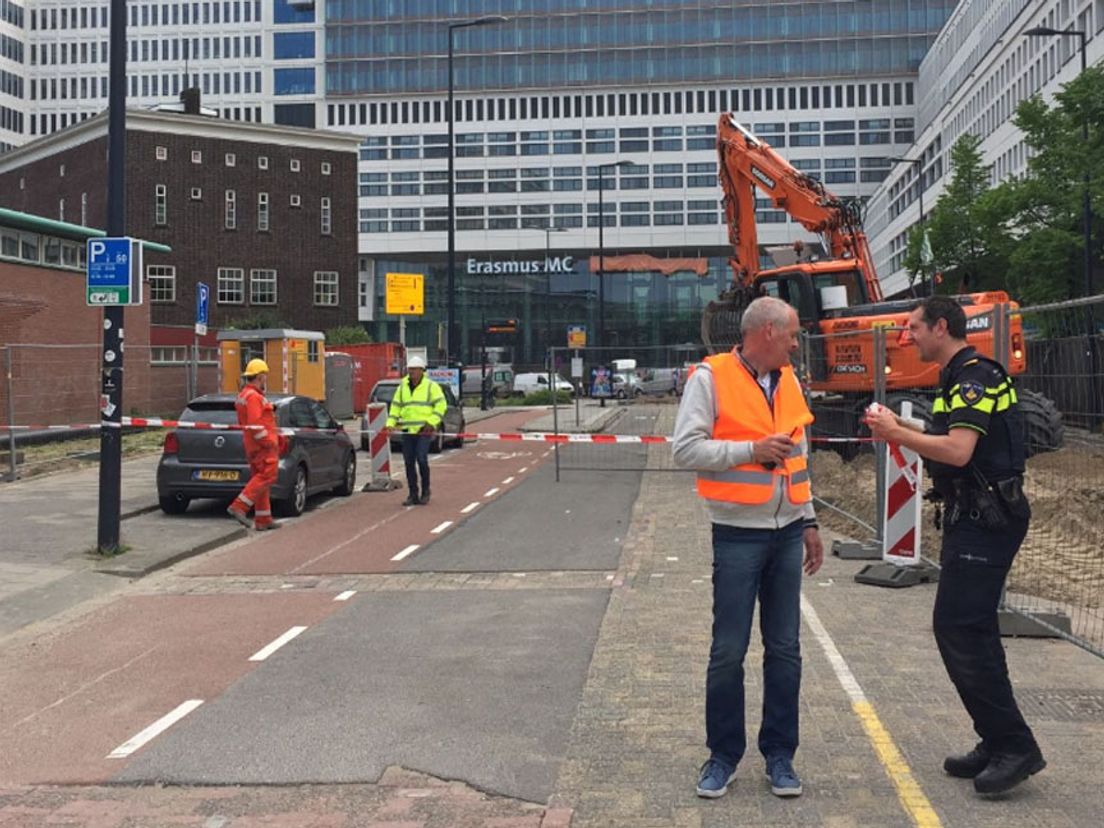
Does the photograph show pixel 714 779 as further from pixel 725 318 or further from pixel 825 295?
pixel 725 318

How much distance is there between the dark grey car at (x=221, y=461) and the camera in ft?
42.2

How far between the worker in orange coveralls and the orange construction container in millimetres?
21280

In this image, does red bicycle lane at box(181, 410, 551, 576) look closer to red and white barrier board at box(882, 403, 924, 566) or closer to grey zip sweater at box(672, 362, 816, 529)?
red and white barrier board at box(882, 403, 924, 566)

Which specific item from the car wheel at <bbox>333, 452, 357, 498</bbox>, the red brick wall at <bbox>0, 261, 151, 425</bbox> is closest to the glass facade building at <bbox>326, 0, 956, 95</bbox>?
the red brick wall at <bbox>0, 261, 151, 425</bbox>

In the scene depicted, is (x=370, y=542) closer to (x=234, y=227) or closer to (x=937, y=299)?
(x=937, y=299)

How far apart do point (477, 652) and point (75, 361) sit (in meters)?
16.5

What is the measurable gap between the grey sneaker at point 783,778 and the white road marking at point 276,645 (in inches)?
140

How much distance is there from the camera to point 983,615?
14.0ft

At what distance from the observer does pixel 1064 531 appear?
29.0 feet

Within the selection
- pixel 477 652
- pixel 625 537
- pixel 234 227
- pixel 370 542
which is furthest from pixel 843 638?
pixel 234 227

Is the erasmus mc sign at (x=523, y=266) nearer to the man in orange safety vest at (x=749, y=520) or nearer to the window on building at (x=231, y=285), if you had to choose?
the window on building at (x=231, y=285)

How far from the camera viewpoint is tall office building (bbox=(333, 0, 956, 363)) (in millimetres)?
77812

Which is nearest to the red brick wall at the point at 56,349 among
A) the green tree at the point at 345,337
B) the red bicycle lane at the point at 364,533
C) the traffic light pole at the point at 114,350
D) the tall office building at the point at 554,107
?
the red bicycle lane at the point at 364,533

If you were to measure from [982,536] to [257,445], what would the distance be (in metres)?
9.39
